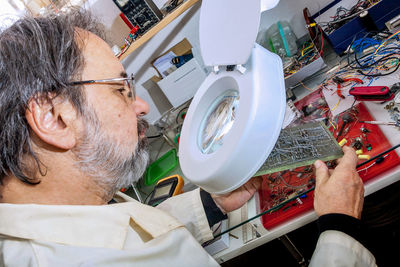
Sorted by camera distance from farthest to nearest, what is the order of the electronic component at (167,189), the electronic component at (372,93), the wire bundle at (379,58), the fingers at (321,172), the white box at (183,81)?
the white box at (183,81), the electronic component at (167,189), the wire bundle at (379,58), the electronic component at (372,93), the fingers at (321,172)

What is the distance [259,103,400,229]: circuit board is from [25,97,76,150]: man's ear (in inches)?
26.5

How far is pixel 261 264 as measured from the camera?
67.0 inches

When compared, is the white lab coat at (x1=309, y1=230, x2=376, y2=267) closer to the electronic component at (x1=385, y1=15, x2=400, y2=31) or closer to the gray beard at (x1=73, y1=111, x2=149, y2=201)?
the gray beard at (x1=73, y1=111, x2=149, y2=201)

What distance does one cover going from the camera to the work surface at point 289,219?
2.64 feet

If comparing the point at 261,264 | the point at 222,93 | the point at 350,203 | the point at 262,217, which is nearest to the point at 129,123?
the point at 222,93

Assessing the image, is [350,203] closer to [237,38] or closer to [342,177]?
[342,177]

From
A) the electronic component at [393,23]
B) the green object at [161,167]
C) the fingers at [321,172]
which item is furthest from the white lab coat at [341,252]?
the green object at [161,167]

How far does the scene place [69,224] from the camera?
2.32ft

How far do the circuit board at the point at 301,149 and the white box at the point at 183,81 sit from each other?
869 millimetres

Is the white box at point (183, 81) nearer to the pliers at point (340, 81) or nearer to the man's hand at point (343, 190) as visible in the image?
the pliers at point (340, 81)

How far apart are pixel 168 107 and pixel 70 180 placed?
126 centimetres

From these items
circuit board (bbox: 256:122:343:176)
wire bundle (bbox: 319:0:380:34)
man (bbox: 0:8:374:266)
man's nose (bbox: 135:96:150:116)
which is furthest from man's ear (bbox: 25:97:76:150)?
wire bundle (bbox: 319:0:380:34)

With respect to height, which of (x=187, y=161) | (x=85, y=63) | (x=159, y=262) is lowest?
(x=159, y=262)

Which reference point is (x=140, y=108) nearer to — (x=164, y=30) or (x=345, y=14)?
(x=164, y=30)
